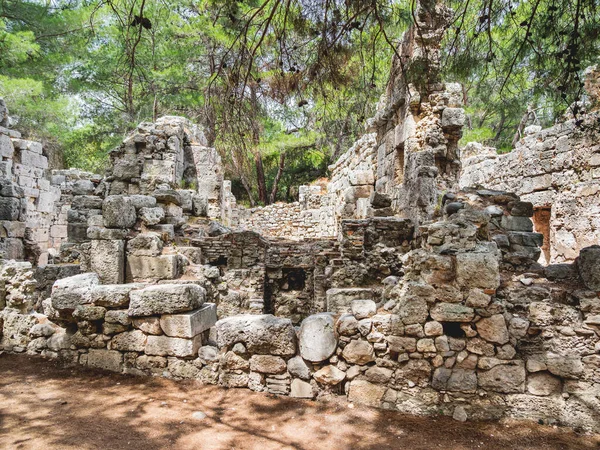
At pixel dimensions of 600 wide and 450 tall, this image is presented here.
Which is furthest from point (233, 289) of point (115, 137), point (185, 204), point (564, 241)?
point (115, 137)

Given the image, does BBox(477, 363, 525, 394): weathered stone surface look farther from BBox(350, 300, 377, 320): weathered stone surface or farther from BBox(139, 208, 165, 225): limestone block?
BBox(139, 208, 165, 225): limestone block

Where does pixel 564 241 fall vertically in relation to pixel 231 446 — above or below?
above

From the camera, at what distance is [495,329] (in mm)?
2982

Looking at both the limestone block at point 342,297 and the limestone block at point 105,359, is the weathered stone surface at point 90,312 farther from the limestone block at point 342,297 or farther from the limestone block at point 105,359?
the limestone block at point 342,297

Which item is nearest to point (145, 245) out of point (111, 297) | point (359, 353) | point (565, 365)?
point (111, 297)

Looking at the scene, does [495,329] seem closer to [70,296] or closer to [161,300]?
[161,300]

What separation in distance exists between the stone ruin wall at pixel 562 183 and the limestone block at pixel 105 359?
20.6 feet

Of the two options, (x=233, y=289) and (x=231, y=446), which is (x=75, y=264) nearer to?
(x=233, y=289)

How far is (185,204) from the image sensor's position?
932cm

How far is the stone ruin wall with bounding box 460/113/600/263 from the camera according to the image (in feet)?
23.7

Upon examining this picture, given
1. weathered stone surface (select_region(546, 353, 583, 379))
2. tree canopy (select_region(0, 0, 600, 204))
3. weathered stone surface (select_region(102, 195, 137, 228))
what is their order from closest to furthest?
weathered stone surface (select_region(546, 353, 583, 379))
tree canopy (select_region(0, 0, 600, 204))
weathered stone surface (select_region(102, 195, 137, 228))

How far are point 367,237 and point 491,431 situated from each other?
4.04 m

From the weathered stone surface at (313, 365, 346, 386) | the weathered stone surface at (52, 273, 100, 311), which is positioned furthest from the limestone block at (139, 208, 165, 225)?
the weathered stone surface at (313, 365, 346, 386)

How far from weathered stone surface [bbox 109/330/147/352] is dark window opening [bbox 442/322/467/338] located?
2.82m
